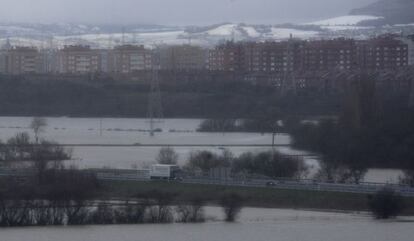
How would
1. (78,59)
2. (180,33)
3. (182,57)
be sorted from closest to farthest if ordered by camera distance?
(182,57), (78,59), (180,33)

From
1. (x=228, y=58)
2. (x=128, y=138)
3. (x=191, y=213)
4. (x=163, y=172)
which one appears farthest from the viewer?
(x=228, y=58)

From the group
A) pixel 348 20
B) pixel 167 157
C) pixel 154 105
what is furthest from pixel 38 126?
pixel 348 20

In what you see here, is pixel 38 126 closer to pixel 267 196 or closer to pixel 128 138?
pixel 128 138

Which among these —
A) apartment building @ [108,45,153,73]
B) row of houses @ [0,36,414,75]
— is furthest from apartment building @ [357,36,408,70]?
apartment building @ [108,45,153,73]

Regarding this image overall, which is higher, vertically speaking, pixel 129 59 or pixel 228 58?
pixel 228 58

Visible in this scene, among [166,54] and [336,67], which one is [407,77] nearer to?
[336,67]

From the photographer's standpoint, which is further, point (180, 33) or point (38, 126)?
point (180, 33)

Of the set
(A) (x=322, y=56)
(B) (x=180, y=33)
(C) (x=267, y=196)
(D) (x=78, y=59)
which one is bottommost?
(B) (x=180, y=33)
